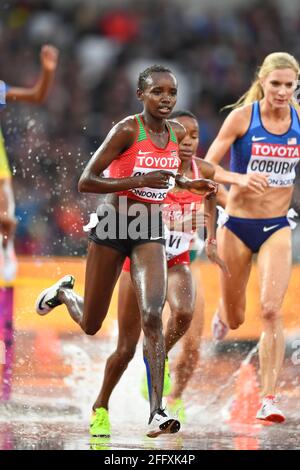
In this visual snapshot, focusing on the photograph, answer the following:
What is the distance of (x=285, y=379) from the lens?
9.81m

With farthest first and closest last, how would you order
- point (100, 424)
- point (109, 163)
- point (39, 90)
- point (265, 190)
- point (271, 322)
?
1. point (39, 90)
2. point (265, 190)
3. point (271, 322)
4. point (100, 424)
5. point (109, 163)

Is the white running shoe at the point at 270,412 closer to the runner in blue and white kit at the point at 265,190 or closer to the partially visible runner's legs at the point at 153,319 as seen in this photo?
the runner in blue and white kit at the point at 265,190

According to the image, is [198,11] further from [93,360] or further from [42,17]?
[93,360]

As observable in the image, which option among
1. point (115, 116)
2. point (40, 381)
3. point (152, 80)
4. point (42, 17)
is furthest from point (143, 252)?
point (42, 17)

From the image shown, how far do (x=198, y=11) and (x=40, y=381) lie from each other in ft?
29.4

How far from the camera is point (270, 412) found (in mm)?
7848

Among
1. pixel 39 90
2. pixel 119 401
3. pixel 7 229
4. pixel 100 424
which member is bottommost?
pixel 119 401

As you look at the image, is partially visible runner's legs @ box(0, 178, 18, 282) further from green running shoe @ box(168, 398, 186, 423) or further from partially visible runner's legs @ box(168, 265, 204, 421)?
green running shoe @ box(168, 398, 186, 423)

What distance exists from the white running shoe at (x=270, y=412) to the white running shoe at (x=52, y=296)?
1.57 metres

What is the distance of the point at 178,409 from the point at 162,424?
2.27m

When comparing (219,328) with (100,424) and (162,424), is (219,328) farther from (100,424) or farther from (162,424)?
(162,424)

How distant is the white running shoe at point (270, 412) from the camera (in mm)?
7828

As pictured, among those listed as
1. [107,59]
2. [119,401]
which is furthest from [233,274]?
[107,59]

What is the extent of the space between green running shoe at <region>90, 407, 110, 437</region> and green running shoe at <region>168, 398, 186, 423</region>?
40.2 inches
